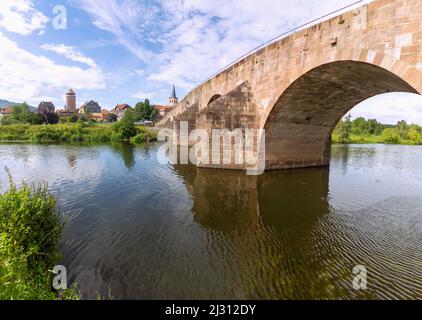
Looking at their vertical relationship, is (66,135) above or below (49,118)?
below

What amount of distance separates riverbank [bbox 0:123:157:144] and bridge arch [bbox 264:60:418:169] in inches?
976

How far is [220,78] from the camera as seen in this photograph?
64.0ft

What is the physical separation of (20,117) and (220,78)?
57952mm

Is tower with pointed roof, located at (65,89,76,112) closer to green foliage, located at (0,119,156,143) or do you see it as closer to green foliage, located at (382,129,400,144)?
green foliage, located at (0,119,156,143)

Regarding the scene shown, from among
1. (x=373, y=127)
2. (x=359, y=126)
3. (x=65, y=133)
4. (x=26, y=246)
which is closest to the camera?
(x=26, y=246)

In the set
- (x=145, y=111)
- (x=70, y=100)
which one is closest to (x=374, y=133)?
(x=145, y=111)

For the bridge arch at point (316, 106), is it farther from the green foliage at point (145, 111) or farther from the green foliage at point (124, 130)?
the green foliage at point (145, 111)

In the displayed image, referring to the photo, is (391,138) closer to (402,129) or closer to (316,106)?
(402,129)

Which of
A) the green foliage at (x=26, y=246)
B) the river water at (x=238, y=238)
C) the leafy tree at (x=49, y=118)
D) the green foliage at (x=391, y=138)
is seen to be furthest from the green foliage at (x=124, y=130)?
the green foliage at (x=391, y=138)

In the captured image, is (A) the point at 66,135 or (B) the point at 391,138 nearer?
(A) the point at 66,135

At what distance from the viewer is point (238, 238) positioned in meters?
6.05

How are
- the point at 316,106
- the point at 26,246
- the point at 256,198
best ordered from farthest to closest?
the point at 316,106, the point at 256,198, the point at 26,246

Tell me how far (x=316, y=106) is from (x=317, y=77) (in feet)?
9.23
